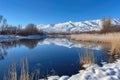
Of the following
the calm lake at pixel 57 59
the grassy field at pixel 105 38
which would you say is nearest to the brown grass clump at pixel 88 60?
the calm lake at pixel 57 59

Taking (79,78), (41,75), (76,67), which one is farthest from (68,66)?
(79,78)

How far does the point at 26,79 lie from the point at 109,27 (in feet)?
127

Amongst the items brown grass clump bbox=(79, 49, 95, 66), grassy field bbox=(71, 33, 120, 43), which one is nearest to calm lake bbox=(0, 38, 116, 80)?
brown grass clump bbox=(79, 49, 95, 66)

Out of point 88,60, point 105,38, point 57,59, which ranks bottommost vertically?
point 57,59

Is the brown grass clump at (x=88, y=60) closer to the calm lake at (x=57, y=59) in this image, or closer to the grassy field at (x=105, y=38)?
the calm lake at (x=57, y=59)

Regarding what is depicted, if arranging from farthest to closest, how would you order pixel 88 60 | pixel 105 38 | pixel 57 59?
1. pixel 105 38
2. pixel 57 59
3. pixel 88 60

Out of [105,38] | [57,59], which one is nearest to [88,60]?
[57,59]

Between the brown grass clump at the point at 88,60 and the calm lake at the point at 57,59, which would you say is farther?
the brown grass clump at the point at 88,60

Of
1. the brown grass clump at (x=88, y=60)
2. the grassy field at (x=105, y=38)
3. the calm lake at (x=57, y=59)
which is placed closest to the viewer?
the calm lake at (x=57, y=59)

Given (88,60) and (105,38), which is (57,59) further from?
(105,38)

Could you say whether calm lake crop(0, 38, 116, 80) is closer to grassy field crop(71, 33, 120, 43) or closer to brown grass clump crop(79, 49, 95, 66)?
brown grass clump crop(79, 49, 95, 66)

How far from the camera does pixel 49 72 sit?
7957 millimetres

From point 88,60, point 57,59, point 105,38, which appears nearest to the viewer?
point 88,60

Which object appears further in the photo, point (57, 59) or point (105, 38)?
point (105, 38)
